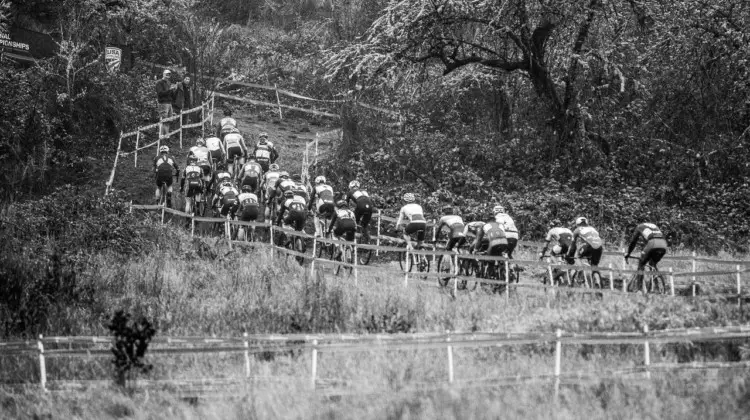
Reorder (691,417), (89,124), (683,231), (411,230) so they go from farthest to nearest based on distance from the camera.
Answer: (89,124), (683,231), (411,230), (691,417)

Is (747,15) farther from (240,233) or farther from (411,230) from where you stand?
(240,233)

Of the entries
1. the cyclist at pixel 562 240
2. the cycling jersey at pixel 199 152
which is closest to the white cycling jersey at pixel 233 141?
the cycling jersey at pixel 199 152

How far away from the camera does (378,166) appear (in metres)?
34.2

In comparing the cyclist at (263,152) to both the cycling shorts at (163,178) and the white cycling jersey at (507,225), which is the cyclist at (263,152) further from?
the white cycling jersey at (507,225)

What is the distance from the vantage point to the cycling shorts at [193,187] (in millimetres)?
26422

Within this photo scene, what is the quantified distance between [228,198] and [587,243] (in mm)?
8849

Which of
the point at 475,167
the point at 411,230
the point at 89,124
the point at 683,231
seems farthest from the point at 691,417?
the point at 89,124

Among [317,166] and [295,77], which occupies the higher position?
[295,77]

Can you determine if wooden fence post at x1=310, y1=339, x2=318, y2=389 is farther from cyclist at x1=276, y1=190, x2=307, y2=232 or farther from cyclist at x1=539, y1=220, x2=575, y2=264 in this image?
cyclist at x1=276, y1=190, x2=307, y2=232

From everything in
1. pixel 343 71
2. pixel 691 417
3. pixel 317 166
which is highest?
pixel 343 71

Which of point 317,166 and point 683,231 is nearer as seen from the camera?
point 683,231

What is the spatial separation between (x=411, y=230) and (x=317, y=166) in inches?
399

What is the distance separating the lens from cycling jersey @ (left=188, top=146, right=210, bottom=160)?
27.8 metres

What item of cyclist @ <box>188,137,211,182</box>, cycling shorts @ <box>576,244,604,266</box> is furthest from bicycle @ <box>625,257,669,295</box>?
cyclist @ <box>188,137,211,182</box>
